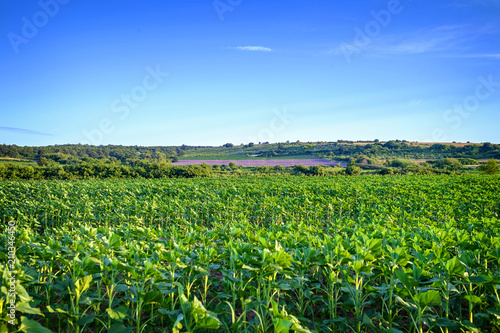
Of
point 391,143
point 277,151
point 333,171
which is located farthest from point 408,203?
point 391,143

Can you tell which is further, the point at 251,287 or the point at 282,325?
the point at 251,287

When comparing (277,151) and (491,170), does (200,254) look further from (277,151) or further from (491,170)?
(277,151)

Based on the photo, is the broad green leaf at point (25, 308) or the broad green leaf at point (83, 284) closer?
the broad green leaf at point (25, 308)

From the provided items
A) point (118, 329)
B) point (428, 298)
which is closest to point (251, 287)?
point (118, 329)

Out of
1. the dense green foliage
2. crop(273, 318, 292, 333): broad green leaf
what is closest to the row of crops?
crop(273, 318, 292, 333): broad green leaf

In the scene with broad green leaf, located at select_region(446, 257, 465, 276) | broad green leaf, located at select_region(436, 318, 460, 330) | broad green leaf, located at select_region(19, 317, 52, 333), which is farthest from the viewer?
broad green leaf, located at select_region(446, 257, 465, 276)

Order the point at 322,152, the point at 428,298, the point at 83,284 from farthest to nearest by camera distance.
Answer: the point at 322,152, the point at 83,284, the point at 428,298

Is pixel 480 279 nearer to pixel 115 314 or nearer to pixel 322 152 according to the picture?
pixel 115 314

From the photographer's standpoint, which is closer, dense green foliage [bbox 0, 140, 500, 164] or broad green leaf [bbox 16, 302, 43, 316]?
broad green leaf [bbox 16, 302, 43, 316]

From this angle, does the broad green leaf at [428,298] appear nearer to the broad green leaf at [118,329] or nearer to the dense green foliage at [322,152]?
the broad green leaf at [118,329]

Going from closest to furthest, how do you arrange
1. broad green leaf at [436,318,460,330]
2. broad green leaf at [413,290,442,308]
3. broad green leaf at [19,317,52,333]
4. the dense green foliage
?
broad green leaf at [19,317,52,333]
broad green leaf at [413,290,442,308]
broad green leaf at [436,318,460,330]
the dense green foliage

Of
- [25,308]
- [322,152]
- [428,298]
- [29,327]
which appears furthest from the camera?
[322,152]

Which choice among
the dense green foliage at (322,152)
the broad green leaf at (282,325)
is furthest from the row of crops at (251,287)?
the dense green foliage at (322,152)

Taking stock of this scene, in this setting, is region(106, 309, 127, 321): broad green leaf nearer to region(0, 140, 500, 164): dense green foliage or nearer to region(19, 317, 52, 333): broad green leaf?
region(19, 317, 52, 333): broad green leaf
